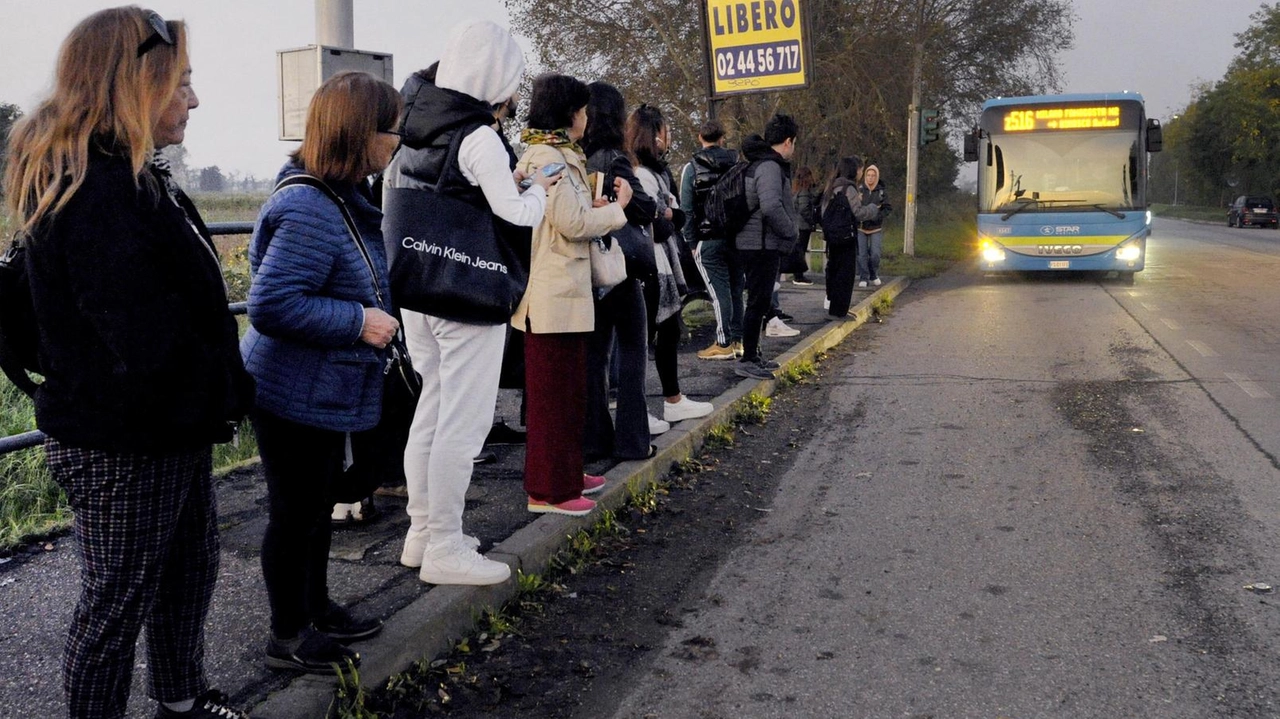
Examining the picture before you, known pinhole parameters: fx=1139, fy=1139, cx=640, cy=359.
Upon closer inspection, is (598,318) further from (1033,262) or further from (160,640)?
(1033,262)

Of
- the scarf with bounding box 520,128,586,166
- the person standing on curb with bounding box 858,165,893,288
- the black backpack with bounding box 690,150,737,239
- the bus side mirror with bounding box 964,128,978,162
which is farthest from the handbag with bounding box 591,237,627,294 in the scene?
the bus side mirror with bounding box 964,128,978,162

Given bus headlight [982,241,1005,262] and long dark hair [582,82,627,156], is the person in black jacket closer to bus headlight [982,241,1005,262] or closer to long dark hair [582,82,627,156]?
long dark hair [582,82,627,156]

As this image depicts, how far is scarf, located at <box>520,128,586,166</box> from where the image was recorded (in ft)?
15.0

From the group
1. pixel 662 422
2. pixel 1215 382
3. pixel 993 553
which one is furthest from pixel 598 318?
pixel 1215 382

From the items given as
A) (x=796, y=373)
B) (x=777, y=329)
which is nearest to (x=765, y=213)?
(x=796, y=373)

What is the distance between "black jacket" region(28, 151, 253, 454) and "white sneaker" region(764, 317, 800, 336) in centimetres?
911

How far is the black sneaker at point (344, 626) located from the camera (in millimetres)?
3428

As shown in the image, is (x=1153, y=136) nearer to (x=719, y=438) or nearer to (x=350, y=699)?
(x=719, y=438)

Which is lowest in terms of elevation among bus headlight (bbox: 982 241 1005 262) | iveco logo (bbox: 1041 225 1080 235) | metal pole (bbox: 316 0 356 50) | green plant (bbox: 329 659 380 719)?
green plant (bbox: 329 659 380 719)

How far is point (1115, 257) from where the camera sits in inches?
707

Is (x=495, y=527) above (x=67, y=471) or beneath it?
beneath

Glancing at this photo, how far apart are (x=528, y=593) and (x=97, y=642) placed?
1.89m

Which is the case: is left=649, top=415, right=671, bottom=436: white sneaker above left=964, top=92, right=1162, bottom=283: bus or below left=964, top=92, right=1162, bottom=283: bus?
below

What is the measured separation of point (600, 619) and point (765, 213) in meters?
4.69
